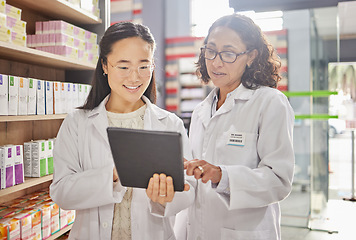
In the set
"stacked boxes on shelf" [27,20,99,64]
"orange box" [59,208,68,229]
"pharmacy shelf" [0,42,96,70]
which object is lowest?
"orange box" [59,208,68,229]

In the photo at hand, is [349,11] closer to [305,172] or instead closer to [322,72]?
[322,72]

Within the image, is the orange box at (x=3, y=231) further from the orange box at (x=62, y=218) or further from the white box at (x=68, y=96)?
the white box at (x=68, y=96)

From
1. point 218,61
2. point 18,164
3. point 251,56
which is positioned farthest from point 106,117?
point 18,164

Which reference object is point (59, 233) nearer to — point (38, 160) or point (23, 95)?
point (38, 160)

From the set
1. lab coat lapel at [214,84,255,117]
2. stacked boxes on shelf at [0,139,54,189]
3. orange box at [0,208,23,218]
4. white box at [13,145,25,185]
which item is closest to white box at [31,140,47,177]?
stacked boxes on shelf at [0,139,54,189]

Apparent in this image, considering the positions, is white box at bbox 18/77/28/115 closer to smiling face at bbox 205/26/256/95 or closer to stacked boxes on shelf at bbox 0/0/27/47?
stacked boxes on shelf at bbox 0/0/27/47

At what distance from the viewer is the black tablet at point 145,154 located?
112 cm

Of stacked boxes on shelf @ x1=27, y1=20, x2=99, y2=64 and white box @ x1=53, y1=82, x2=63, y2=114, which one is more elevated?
stacked boxes on shelf @ x1=27, y1=20, x2=99, y2=64

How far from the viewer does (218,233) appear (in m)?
1.62

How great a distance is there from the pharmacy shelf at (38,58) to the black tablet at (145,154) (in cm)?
134

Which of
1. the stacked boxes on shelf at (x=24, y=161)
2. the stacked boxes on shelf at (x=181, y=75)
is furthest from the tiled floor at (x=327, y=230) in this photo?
the stacked boxes on shelf at (x=181, y=75)

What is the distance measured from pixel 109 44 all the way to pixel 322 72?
3.36 meters

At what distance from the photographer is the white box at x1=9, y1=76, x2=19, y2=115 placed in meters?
2.21

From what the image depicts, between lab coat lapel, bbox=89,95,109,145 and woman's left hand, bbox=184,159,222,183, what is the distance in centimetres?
40
